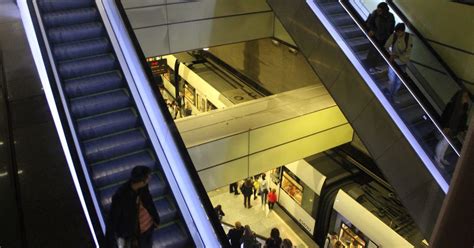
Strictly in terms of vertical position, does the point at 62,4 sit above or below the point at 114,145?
above

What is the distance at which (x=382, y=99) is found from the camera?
6.15 metres

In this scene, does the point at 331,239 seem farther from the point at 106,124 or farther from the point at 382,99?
the point at 106,124

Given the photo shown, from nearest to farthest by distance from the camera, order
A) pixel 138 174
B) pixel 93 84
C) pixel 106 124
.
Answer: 1. pixel 138 174
2. pixel 106 124
3. pixel 93 84

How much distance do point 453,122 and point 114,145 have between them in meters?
4.76

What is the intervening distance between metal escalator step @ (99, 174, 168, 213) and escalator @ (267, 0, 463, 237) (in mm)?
3284

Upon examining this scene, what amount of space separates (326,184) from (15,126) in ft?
22.6

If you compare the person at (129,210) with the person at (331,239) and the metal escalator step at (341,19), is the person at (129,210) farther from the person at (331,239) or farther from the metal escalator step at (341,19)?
the person at (331,239)

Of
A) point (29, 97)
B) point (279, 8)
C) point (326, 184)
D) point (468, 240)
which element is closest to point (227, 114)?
point (279, 8)

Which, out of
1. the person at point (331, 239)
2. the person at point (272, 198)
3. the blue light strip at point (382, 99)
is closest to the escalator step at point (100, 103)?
the blue light strip at point (382, 99)

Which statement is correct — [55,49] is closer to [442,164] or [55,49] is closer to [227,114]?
[227,114]

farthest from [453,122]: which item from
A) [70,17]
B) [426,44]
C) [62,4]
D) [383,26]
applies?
[62,4]

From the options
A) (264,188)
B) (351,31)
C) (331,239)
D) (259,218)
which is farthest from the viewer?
(264,188)

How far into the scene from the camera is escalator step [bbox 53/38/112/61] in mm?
5938

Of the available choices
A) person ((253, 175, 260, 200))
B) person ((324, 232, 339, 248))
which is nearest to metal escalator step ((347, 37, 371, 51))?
person ((324, 232, 339, 248))
